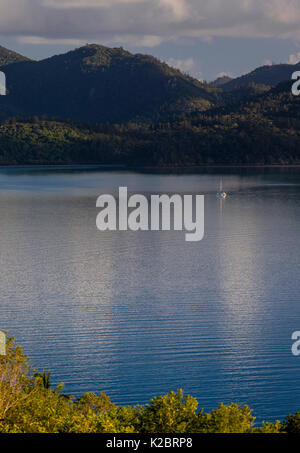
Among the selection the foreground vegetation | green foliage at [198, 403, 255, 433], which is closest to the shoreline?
the foreground vegetation

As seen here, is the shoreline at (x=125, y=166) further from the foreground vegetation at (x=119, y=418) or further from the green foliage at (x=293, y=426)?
the foreground vegetation at (x=119, y=418)

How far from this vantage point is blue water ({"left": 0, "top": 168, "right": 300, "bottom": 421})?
1717cm

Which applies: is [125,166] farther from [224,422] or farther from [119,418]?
[224,422]

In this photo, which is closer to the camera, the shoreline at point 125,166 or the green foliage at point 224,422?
the green foliage at point 224,422

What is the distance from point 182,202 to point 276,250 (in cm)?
2543

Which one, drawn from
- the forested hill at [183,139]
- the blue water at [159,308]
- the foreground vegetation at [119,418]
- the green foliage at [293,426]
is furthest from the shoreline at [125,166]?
the foreground vegetation at [119,418]

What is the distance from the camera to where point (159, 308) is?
23.5 meters

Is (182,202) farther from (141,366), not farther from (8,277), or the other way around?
(141,366)

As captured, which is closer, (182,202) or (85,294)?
(85,294)

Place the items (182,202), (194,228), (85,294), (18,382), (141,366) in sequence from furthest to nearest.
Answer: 1. (182,202)
2. (194,228)
3. (85,294)
4. (141,366)
5. (18,382)

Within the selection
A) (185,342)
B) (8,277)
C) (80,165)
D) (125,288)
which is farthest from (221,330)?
(80,165)

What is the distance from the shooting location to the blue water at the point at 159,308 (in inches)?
676

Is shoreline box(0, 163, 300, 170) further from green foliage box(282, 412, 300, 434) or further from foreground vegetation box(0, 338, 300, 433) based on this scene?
foreground vegetation box(0, 338, 300, 433)

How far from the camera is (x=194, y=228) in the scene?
42938mm
